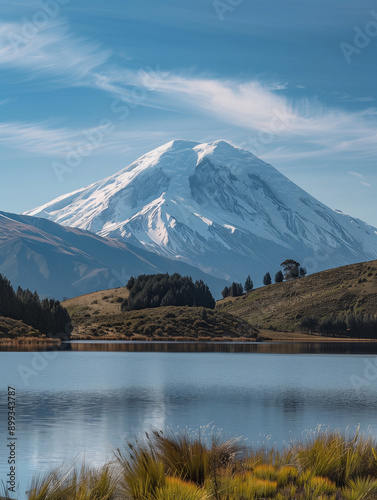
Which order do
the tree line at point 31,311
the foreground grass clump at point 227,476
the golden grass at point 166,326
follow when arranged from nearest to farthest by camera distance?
the foreground grass clump at point 227,476
the tree line at point 31,311
the golden grass at point 166,326

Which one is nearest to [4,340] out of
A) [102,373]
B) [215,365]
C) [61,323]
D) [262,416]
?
[61,323]

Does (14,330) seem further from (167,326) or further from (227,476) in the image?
(227,476)

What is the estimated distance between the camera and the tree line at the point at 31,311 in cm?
14275

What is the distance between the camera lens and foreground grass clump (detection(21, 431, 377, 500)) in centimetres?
1759

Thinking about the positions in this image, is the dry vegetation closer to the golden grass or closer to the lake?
the golden grass

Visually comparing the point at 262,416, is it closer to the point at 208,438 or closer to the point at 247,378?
the point at 208,438

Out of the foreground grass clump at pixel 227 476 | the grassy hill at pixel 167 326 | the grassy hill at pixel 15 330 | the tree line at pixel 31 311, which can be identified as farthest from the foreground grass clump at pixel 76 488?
the grassy hill at pixel 167 326

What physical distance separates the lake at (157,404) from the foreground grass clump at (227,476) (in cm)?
338

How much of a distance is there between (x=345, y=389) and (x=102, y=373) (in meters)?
23.4

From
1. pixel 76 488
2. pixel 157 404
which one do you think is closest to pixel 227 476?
pixel 76 488

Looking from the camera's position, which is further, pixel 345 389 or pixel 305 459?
pixel 345 389

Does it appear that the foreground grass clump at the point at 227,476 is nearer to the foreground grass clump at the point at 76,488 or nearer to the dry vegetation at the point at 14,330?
the foreground grass clump at the point at 76,488

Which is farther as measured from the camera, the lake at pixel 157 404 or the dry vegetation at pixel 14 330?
the dry vegetation at pixel 14 330

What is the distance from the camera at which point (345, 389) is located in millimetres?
56125
